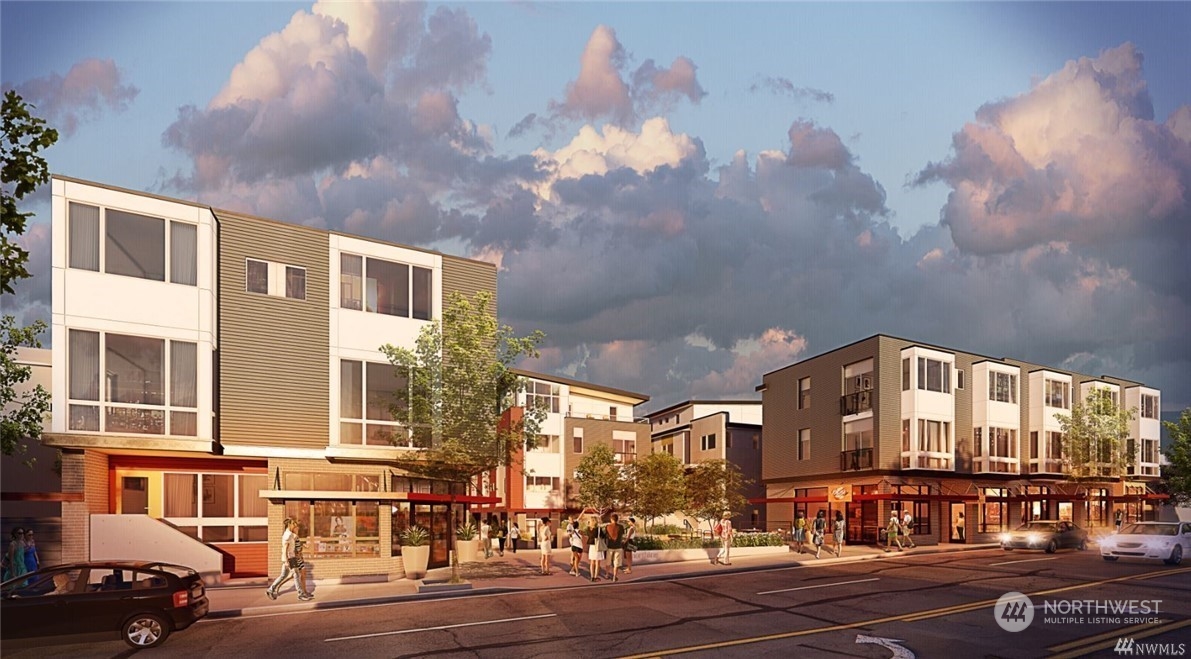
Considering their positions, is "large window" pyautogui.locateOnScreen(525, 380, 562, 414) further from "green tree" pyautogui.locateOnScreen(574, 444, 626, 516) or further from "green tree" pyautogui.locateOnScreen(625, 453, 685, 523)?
"green tree" pyautogui.locateOnScreen(625, 453, 685, 523)

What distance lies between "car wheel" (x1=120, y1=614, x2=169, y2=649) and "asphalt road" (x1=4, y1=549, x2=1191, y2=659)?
0.30m

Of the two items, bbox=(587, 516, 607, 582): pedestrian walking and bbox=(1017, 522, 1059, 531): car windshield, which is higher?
bbox=(587, 516, 607, 582): pedestrian walking

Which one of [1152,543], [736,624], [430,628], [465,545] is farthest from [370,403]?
[1152,543]

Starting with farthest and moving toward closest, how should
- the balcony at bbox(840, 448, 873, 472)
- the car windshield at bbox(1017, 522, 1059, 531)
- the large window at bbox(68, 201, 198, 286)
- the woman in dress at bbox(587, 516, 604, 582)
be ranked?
the balcony at bbox(840, 448, 873, 472)
the car windshield at bbox(1017, 522, 1059, 531)
the woman in dress at bbox(587, 516, 604, 582)
the large window at bbox(68, 201, 198, 286)

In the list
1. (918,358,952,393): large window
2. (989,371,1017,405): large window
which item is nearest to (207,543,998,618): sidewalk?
(918,358,952,393): large window

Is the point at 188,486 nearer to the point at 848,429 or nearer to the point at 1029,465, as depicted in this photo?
the point at 848,429

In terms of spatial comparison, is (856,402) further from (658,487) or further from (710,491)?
(658,487)

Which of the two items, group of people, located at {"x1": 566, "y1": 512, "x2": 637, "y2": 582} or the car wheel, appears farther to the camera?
group of people, located at {"x1": 566, "y1": 512, "x2": 637, "y2": 582}

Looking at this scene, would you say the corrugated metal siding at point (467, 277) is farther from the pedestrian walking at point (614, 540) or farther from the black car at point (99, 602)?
the black car at point (99, 602)

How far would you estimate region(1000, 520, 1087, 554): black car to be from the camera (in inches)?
1524

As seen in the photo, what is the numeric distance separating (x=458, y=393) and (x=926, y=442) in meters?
31.9

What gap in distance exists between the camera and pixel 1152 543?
99.0 ft

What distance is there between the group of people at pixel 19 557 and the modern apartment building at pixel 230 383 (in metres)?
2.31

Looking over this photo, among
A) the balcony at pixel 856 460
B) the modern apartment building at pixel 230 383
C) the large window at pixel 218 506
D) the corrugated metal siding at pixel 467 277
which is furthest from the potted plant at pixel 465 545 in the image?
the balcony at pixel 856 460
